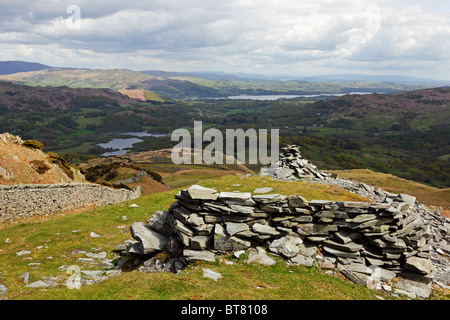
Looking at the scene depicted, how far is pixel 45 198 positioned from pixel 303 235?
106 ft

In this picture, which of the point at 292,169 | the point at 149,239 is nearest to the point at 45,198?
the point at 149,239

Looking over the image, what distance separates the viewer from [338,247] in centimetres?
1761

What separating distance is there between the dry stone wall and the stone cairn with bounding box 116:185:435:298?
21782 millimetres

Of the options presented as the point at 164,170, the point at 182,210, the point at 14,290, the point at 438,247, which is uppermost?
the point at 182,210

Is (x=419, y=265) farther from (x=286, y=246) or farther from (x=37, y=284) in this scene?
(x=37, y=284)

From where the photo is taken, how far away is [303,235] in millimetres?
18031

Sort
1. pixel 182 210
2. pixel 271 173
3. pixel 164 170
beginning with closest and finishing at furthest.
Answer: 1. pixel 182 210
2. pixel 271 173
3. pixel 164 170

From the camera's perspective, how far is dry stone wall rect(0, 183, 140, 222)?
29.7 metres

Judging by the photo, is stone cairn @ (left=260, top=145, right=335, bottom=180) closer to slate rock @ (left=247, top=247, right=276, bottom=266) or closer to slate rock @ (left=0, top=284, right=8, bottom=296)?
slate rock @ (left=247, top=247, right=276, bottom=266)

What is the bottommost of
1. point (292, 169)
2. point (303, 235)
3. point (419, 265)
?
point (419, 265)

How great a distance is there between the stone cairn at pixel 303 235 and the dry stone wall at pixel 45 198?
21.8m
